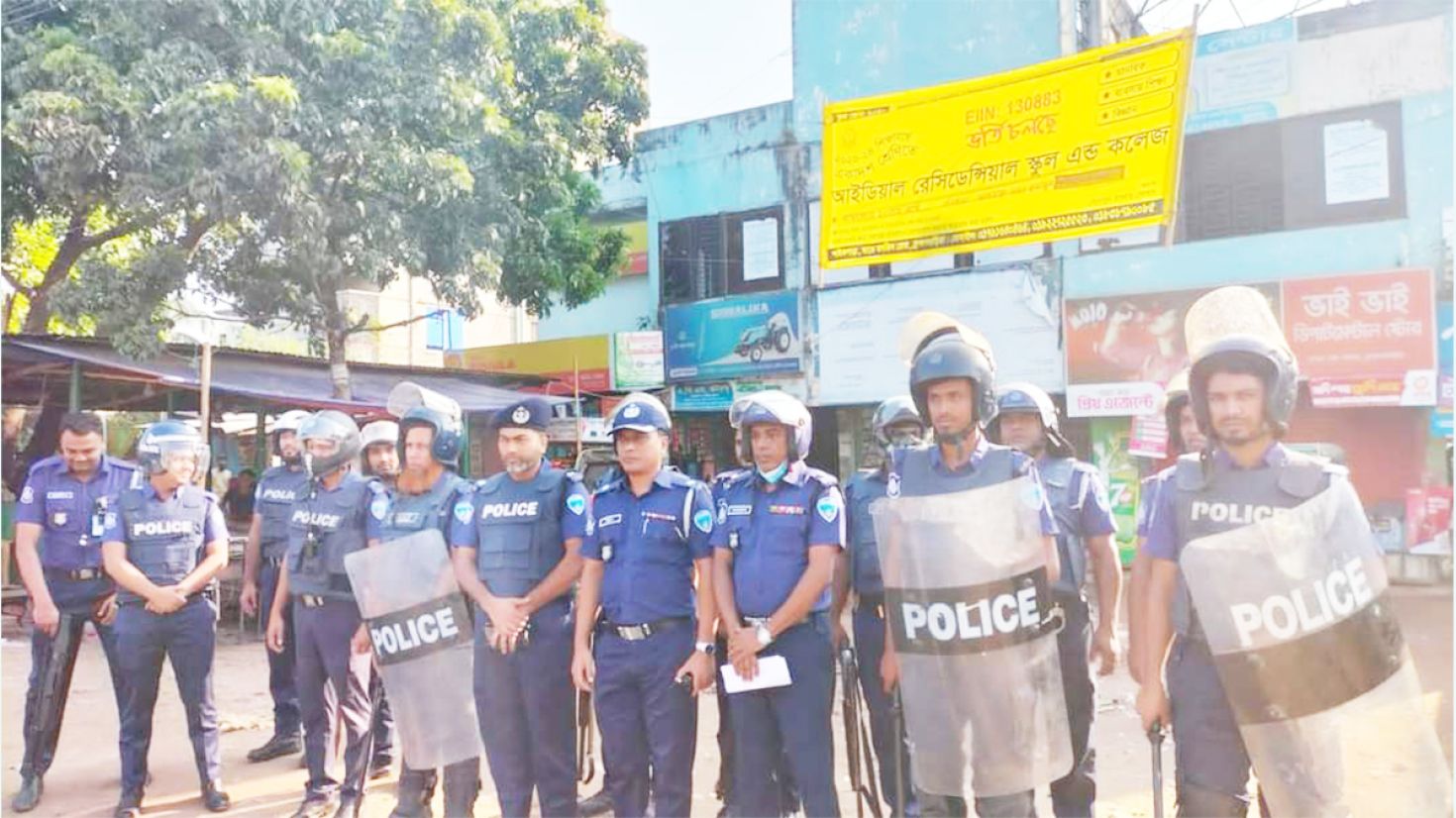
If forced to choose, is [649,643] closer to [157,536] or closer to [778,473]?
[778,473]

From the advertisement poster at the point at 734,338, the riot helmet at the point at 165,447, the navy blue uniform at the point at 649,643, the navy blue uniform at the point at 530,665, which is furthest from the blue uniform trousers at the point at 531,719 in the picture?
the advertisement poster at the point at 734,338

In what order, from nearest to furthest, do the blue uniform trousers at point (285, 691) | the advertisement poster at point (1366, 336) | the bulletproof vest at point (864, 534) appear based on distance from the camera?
the bulletproof vest at point (864, 534) < the blue uniform trousers at point (285, 691) < the advertisement poster at point (1366, 336)

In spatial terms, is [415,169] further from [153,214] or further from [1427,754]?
[1427,754]

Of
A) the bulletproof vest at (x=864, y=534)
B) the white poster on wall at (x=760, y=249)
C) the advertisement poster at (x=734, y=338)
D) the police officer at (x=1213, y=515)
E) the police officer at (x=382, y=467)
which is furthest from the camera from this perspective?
the white poster on wall at (x=760, y=249)

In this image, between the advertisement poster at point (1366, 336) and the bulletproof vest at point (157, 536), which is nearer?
the bulletproof vest at point (157, 536)

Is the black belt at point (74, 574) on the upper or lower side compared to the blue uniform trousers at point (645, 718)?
upper

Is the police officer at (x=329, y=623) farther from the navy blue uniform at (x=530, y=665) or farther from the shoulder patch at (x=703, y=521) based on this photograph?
the shoulder patch at (x=703, y=521)

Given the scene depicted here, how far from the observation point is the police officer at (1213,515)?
2850 millimetres

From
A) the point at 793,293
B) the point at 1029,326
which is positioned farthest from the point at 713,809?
the point at 793,293

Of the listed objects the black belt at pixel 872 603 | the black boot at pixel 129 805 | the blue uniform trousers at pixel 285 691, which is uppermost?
the black belt at pixel 872 603

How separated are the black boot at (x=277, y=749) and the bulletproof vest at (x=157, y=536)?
1273 millimetres

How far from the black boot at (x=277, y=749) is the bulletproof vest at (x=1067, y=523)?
4038 millimetres

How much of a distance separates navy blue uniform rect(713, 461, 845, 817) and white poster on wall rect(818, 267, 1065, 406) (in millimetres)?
9407

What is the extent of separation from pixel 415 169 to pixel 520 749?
6.40 meters
